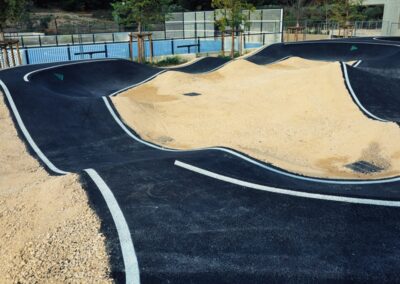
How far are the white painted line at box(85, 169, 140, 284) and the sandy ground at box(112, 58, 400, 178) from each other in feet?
16.2

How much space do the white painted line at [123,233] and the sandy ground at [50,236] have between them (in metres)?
0.28

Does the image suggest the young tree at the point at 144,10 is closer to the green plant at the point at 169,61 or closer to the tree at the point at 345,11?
the green plant at the point at 169,61

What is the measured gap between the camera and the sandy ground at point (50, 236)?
507 cm

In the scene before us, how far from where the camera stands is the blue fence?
31.5 metres

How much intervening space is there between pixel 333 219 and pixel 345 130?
25.9 ft

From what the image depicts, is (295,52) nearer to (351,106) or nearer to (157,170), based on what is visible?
(351,106)

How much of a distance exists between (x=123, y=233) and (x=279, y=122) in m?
10.2

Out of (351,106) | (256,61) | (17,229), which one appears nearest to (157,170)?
(17,229)

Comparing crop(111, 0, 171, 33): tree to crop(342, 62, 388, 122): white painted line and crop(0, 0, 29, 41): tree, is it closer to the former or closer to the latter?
crop(0, 0, 29, 41): tree

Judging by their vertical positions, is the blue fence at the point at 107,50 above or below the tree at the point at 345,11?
below

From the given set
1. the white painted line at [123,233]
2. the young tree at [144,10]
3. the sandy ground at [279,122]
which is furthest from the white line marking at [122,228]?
the young tree at [144,10]

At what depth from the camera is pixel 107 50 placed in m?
36.4

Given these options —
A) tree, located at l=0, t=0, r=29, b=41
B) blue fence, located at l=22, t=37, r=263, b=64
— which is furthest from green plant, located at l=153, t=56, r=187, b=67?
tree, located at l=0, t=0, r=29, b=41

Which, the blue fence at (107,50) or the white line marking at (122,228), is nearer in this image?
the white line marking at (122,228)
